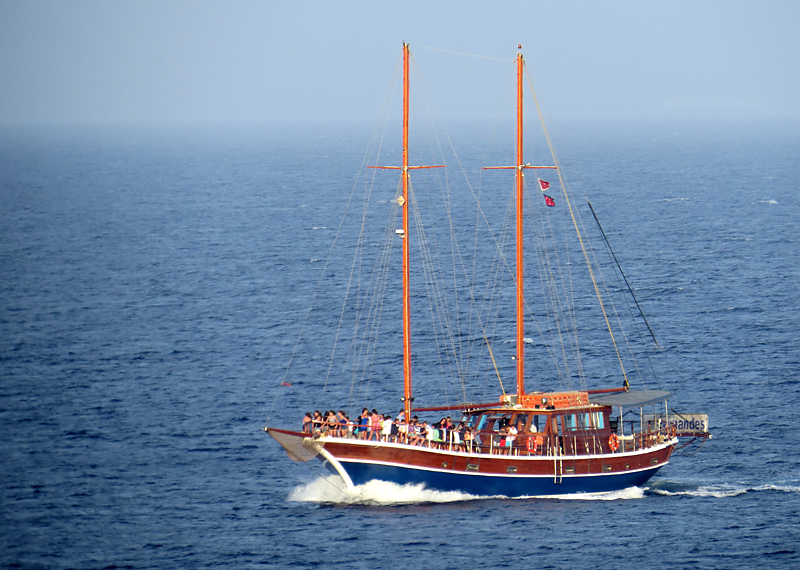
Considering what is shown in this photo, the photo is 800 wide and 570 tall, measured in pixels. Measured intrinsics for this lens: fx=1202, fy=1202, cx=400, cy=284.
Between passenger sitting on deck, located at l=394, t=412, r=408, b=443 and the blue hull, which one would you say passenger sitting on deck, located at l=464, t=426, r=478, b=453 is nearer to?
the blue hull

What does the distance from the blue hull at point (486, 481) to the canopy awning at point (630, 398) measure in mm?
4416

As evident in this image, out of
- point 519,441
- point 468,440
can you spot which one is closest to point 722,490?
point 519,441

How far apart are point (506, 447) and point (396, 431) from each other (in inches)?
268

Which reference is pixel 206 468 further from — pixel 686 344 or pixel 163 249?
pixel 163 249

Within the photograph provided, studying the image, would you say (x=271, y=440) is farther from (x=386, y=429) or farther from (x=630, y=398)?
(x=630, y=398)

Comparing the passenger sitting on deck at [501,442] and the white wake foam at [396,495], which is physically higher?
the passenger sitting on deck at [501,442]

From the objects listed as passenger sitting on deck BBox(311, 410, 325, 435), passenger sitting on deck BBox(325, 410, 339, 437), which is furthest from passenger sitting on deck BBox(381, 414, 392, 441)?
passenger sitting on deck BBox(311, 410, 325, 435)

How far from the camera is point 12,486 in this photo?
265 feet

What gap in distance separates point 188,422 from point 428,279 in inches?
2092

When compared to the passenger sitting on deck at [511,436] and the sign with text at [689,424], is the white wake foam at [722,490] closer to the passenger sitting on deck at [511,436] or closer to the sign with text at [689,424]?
the sign with text at [689,424]

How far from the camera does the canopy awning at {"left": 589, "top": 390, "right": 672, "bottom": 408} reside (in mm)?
76312

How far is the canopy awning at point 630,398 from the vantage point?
250 ft

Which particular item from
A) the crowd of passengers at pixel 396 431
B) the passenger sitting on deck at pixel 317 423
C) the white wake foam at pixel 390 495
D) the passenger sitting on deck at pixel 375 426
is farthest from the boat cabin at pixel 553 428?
the passenger sitting on deck at pixel 317 423

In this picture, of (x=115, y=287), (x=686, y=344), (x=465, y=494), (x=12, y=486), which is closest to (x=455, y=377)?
(x=686, y=344)
